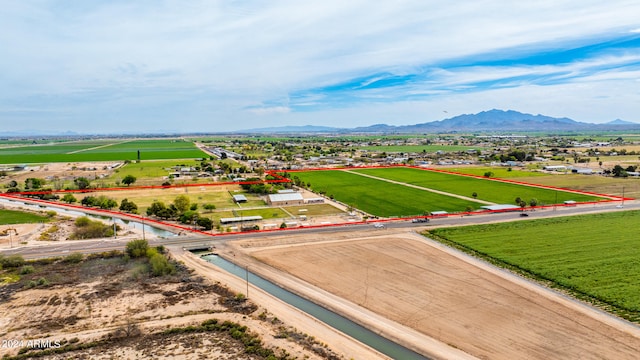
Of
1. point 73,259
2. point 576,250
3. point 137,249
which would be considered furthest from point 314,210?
point 576,250

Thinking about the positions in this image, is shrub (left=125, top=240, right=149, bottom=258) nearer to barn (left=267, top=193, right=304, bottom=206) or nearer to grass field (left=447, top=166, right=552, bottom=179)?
barn (left=267, top=193, right=304, bottom=206)

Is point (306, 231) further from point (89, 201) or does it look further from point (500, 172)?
point (500, 172)

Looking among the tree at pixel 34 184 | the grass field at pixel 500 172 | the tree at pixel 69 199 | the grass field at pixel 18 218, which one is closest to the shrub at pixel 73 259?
the grass field at pixel 18 218

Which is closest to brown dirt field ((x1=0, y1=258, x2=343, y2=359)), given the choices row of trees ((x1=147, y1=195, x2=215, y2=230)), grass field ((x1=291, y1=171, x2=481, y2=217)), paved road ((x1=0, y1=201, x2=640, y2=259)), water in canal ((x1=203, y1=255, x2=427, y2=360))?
water in canal ((x1=203, y1=255, x2=427, y2=360))

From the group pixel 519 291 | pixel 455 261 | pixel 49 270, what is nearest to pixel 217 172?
pixel 49 270

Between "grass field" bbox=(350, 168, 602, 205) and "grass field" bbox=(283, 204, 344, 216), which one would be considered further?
"grass field" bbox=(350, 168, 602, 205)

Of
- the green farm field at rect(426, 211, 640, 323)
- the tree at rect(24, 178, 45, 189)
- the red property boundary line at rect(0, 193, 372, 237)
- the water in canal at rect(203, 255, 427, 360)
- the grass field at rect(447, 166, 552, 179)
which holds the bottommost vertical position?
the water in canal at rect(203, 255, 427, 360)

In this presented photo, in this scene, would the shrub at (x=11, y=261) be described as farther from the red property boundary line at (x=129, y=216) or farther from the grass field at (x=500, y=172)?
the grass field at (x=500, y=172)

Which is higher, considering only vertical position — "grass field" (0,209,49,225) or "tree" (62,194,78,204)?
"tree" (62,194,78,204)
